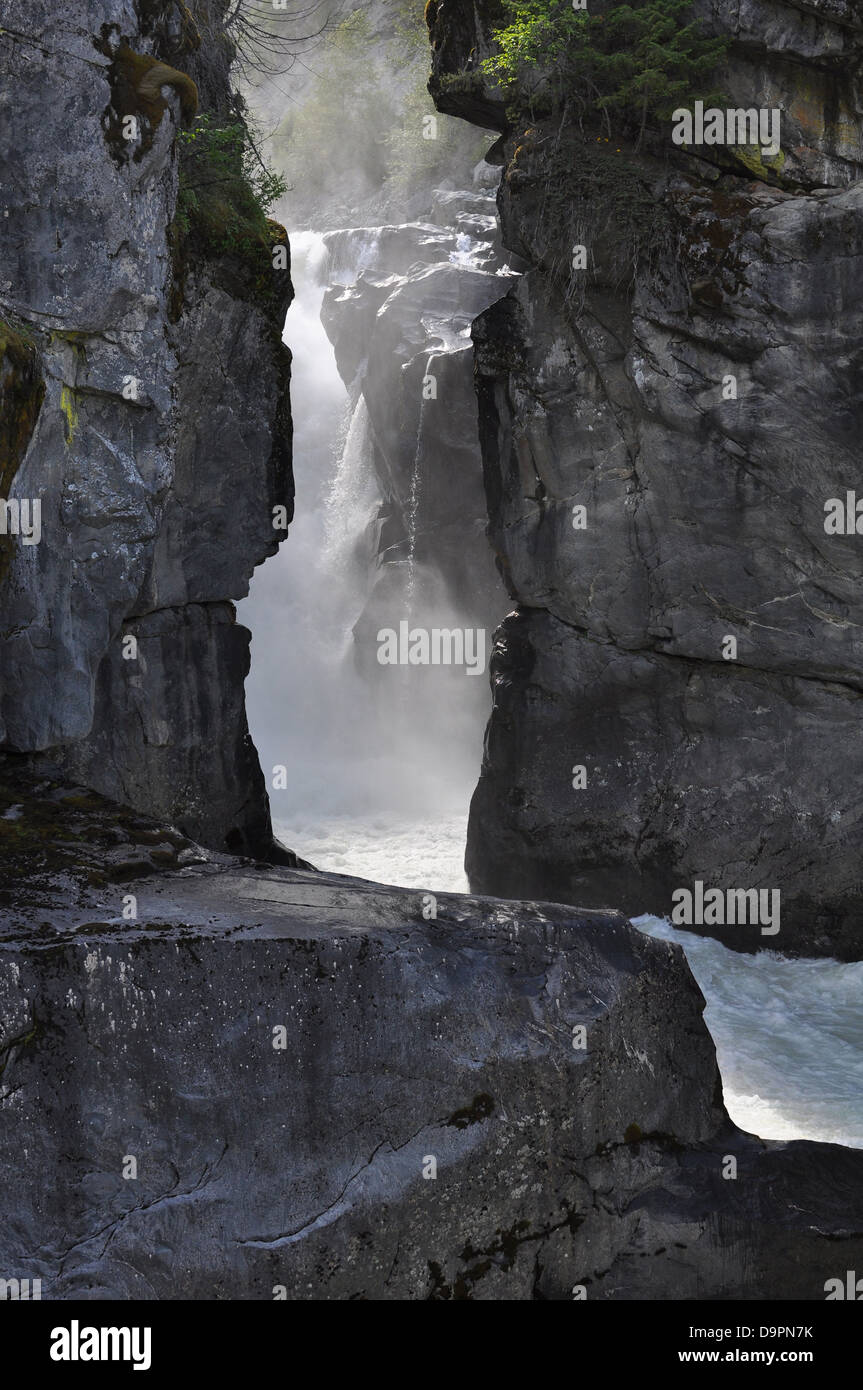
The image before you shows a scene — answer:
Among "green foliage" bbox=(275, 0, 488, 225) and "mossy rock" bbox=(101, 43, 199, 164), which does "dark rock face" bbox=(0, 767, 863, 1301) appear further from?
"green foliage" bbox=(275, 0, 488, 225)

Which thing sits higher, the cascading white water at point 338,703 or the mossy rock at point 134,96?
the mossy rock at point 134,96

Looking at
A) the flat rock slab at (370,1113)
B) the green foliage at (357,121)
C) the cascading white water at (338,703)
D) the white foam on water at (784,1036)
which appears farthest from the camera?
the green foliage at (357,121)

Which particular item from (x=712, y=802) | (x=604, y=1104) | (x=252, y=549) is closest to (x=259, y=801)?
(x=252, y=549)

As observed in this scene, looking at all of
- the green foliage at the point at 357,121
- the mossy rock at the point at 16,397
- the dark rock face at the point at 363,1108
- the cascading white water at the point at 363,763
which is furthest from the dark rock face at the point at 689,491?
the green foliage at the point at 357,121

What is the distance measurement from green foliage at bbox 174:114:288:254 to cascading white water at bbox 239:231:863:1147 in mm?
6080

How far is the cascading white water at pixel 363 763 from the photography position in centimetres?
1012

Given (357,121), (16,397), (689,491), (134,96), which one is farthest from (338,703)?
(357,121)

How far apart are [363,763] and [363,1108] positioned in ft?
45.7

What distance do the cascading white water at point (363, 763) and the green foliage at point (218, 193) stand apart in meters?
6.08

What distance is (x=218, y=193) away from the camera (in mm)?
11367

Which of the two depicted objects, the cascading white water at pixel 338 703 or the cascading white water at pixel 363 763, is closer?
the cascading white water at pixel 363 763

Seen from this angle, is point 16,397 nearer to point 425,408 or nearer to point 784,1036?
point 784,1036

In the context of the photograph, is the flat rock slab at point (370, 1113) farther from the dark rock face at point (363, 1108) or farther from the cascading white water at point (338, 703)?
the cascading white water at point (338, 703)

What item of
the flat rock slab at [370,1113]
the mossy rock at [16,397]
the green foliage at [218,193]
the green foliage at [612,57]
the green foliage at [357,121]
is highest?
the green foliage at [357,121]
